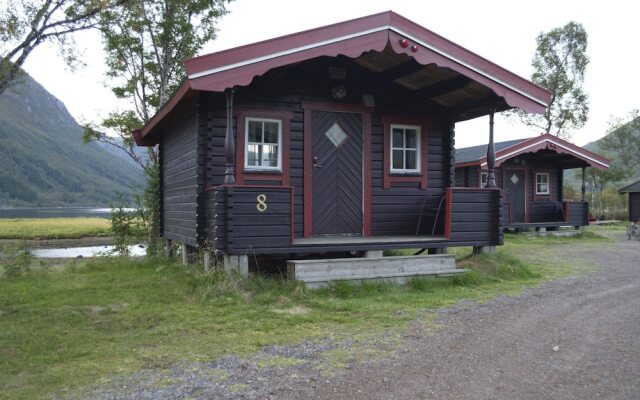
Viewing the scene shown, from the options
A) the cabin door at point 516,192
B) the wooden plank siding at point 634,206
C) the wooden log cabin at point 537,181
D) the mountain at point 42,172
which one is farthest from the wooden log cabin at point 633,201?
the mountain at point 42,172

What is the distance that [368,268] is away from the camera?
757 cm

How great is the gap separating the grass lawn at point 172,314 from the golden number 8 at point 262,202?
0.97 meters

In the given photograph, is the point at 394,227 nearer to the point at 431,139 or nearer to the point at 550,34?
the point at 431,139

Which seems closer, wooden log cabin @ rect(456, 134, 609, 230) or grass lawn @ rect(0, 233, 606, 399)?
grass lawn @ rect(0, 233, 606, 399)

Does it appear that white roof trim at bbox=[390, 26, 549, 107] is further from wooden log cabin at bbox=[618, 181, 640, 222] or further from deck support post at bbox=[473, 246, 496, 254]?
wooden log cabin at bbox=[618, 181, 640, 222]

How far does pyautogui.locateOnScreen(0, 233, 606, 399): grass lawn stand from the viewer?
14.0 ft

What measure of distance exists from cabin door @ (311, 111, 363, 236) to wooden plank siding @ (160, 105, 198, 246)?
2.00m

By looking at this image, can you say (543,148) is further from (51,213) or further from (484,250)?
(51,213)

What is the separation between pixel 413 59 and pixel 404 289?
352cm

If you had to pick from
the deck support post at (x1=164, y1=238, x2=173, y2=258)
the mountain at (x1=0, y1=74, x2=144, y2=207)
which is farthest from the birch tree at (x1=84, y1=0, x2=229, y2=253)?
the mountain at (x1=0, y1=74, x2=144, y2=207)

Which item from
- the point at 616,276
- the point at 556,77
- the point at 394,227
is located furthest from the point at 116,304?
the point at 556,77

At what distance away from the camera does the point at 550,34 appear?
3098 cm

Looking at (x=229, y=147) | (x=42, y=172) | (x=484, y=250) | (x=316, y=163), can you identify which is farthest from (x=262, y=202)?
(x=42, y=172)

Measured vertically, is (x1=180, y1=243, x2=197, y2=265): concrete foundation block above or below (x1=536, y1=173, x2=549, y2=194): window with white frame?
below
